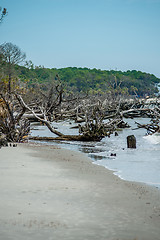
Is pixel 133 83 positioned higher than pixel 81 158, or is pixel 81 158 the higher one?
pixel 133 83

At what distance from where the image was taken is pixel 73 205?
17.5 ft

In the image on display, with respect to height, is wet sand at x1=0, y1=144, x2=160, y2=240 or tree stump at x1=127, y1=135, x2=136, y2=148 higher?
tree stump at x1=127, y1=135, x2=136, y2=148

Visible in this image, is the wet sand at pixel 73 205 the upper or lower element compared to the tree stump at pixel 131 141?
lower

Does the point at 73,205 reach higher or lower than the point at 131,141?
lower

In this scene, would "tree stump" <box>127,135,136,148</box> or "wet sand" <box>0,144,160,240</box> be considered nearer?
"wet sand" <box>0,144,160,240</box>

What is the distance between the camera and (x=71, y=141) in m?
17.0

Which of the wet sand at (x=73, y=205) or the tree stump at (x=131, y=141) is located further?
the tree stump at (x=131, y=141)

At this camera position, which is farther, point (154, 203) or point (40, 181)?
point (40, 181)

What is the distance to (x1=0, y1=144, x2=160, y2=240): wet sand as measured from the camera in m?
4.21

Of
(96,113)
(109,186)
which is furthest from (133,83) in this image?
(109,186)

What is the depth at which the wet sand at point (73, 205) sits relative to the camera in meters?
4.21

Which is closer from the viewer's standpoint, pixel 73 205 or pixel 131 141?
pixel 73 205

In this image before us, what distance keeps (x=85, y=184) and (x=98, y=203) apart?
52.8 inches

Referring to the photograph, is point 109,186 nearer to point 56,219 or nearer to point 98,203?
point 98,203
